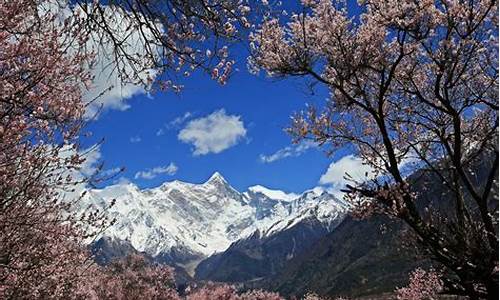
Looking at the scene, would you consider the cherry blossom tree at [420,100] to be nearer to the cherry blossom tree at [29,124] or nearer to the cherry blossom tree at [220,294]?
the cherry blossom tree at [29,124]

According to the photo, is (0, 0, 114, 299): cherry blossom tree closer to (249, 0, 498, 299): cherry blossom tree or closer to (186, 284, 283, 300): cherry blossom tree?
(249, 0, 498, 299): cherry blossom tree

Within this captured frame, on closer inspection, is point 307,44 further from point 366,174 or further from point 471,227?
point 471,227

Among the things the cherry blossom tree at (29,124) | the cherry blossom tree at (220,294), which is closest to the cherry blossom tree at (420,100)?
the cherry blossom tree at (29,124)

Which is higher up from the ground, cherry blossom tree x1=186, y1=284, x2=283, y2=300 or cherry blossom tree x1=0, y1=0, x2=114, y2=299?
cherry blossom tree x1=186, y1=284, x2=283, y2=300

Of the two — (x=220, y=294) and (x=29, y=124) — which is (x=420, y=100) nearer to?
(x=29, y=124)

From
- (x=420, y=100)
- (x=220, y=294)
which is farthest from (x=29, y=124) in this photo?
(x=220, y=294)

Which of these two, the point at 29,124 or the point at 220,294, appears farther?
the point at 220,294

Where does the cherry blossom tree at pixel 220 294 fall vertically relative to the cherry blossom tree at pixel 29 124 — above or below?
above

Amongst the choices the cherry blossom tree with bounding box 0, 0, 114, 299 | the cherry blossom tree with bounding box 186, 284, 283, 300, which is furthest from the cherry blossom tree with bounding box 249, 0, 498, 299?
the cherry blossom tree with bounding box 186, 284, 283, 300

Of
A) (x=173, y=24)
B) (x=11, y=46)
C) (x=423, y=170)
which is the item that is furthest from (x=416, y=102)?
(x=11, y=46)

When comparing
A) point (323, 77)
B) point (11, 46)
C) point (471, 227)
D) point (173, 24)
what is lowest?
point (471, 227)

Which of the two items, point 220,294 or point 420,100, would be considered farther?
point 220,294

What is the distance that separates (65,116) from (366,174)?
6.56 meters

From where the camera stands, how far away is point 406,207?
12.1 m
